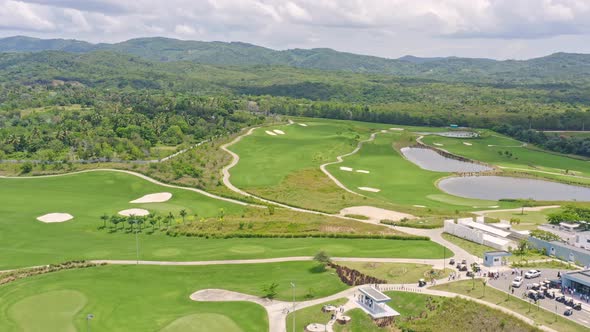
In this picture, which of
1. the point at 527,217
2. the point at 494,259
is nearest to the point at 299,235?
the point at 494,259

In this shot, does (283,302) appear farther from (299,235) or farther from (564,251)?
(564,251)

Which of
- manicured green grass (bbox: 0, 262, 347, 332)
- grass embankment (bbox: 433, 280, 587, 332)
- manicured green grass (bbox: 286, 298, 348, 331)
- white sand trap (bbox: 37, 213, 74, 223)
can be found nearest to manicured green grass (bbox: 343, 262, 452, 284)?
grass embankment (bbox: 433, 280, 587, 332)

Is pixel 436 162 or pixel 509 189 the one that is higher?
pixel 436 162

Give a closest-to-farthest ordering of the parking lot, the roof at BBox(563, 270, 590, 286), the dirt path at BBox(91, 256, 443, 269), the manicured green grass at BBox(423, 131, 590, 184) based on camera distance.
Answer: the parking lot
the roof at BBox(563, 270, 590, 286)
the dirt path at BBox(91, 256, 443, 269)
the manicured green grass at BBox(423, 131, 590, 184)

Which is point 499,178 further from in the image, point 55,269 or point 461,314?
point 55,269

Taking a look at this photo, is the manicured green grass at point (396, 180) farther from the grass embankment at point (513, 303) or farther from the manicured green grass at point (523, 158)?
the grass embankment at point (513, 303)

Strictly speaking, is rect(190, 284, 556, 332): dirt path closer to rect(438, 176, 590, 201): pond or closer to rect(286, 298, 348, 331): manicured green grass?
rect(286, 298, 348, 331): manicured green grass

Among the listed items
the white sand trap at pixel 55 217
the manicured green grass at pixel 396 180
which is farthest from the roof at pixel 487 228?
the white sand trap at pixel 55 217
